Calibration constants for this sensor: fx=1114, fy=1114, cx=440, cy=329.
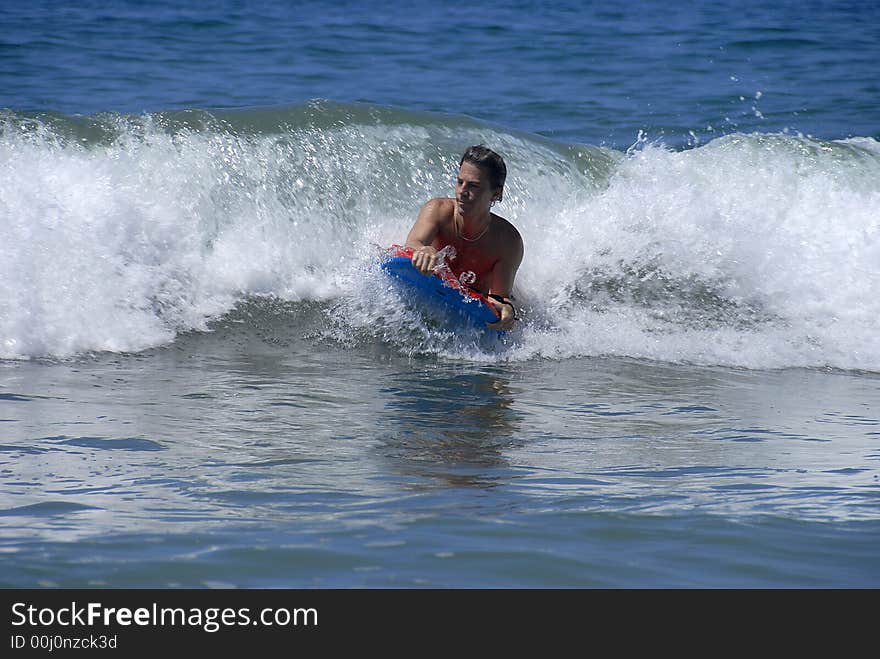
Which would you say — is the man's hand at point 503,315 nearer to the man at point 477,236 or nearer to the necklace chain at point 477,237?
the man at point 477,236

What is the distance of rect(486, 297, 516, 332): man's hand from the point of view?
648 cm

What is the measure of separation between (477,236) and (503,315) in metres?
0.52

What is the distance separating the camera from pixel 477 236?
21.7 ft

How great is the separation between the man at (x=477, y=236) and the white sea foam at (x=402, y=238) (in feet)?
1.15

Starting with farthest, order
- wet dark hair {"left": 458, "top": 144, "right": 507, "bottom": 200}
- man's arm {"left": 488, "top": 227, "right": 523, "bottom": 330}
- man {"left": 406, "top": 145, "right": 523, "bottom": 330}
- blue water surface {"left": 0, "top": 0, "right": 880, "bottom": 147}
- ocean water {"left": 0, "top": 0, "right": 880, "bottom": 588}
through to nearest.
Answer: blue water surface {"left": 0, "top": 0, "right": 880, "bottom": 147}
man's arm {"left": 488, "top": 227, "right": 523, "bottom": 330}
man {"left": 406, "top": 145, "right": 523, "bottom": 330}
wet dark hair {"left": 458, "top": 144, "right": 507, "bottom": 200}
ocean water {"left": 0, "top": 0, "right": 880, "bottom": 588}

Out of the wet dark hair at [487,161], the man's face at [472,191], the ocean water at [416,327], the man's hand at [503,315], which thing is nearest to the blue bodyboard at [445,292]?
the man's hand at [503,315]

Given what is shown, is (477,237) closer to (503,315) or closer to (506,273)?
(506,273)

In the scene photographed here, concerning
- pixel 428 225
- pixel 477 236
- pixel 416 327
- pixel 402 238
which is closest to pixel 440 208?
pixel 428 225

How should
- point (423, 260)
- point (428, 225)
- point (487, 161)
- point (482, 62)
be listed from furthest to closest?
point (482, 62), point (428, 225), point (487, 161), point (423, 260)

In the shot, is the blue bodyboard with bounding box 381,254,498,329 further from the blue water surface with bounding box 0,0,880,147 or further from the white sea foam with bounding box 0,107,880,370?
the blue water surface with bounding box 0,0,880,147

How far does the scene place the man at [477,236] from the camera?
251 inches

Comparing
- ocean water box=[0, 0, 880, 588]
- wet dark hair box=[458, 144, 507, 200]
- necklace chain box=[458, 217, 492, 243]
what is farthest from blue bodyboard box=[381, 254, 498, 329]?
wet dark hair box=[458, 144, 507, 200]

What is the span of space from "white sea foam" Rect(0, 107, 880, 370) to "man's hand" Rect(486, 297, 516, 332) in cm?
16
